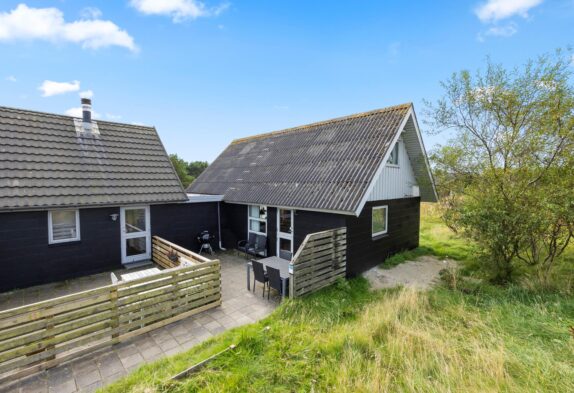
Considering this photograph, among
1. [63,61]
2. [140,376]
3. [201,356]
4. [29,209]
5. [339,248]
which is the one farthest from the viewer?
[63,61]

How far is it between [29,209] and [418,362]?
30.5 feet

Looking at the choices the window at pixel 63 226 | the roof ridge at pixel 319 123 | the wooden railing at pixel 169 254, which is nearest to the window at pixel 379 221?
the roof ridge at pixel 319 123

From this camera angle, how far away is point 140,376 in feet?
11.8

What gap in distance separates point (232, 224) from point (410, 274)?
23.1 feet

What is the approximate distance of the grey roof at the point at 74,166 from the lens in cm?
698

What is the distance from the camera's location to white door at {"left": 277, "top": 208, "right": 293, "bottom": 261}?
8628mm

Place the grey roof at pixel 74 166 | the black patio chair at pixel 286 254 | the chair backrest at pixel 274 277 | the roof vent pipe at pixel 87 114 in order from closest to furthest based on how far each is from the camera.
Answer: the chair backrest at pixel 274 277
the grey roof at pixel 74 166
the black patio chair at pixel 286 254
the roof vent pipe at pixel 87 114

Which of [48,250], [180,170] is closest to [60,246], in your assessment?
[48,250]

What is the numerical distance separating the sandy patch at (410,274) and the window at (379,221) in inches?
48.8

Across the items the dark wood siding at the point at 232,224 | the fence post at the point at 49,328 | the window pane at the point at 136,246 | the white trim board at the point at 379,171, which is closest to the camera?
the fence post at the point at 49,328

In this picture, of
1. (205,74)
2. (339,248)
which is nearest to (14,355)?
(339,248)

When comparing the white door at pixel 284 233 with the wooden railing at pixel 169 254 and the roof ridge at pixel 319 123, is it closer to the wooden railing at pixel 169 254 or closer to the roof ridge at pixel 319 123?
the wooden railing at pixel 169 254

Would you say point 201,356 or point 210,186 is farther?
point 210,186

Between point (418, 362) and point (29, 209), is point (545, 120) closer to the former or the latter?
point (418, 362)
